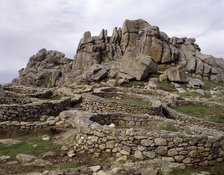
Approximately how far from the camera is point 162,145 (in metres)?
16.1

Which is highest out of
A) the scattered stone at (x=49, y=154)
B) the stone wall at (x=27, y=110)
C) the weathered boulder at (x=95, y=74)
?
the weathered boulder at (x=95, y=74)

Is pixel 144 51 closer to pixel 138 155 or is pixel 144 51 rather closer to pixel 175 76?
pixel 175 76

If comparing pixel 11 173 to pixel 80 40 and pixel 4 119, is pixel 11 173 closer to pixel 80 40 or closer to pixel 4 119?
pixel 4 119

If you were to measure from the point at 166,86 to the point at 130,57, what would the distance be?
10501 mm

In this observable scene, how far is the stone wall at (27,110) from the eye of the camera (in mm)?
24531

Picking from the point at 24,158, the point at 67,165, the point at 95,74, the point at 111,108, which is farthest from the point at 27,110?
the point at 95,74

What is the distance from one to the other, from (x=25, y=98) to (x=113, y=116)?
11.5m

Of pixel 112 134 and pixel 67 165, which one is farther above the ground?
pixel 112 134

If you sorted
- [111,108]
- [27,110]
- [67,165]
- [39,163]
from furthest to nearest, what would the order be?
[111,108], [27,110], [39,163], [67,165]

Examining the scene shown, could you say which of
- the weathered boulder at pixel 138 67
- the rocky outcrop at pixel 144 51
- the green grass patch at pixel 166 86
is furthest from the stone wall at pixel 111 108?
the rocky outcrop at pixel 144 51

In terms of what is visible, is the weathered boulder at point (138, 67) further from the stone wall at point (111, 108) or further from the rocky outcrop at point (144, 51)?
the stone wall at point (111, 108)

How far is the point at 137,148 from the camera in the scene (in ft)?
54.0

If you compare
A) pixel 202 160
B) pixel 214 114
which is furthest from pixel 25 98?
pixel 202 160

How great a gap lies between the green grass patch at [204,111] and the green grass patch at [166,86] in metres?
13.2
